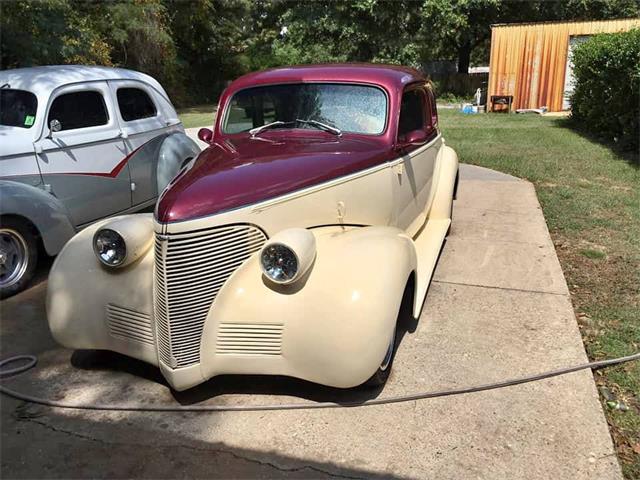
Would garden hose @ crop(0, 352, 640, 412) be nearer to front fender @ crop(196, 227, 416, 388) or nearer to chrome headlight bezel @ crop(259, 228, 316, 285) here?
front fender @ crop(196, 227, 416, 388)

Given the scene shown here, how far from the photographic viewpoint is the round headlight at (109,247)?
317cm

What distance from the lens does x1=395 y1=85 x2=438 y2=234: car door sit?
4160 millimetres

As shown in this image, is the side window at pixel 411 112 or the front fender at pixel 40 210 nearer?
the side window at pixel 411 112

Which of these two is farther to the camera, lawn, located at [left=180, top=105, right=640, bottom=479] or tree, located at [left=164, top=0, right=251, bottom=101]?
tree, located at [left=164, top=0, right=251, bottom=101]

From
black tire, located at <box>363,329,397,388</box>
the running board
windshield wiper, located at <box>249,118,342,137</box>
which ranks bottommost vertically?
black tire, located at <box>363,329,397,388</box>

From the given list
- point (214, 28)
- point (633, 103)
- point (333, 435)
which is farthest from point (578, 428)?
point (214, 28)

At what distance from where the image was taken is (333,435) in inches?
111

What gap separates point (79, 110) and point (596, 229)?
18.2 feet

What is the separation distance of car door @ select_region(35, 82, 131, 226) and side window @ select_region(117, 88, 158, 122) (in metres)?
0.20

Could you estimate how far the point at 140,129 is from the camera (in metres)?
5.96

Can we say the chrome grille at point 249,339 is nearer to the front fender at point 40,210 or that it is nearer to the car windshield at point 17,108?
the front fender at point 40,210

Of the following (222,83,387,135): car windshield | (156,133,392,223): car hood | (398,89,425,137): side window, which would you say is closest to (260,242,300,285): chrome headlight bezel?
(156,133,392,223): car hood

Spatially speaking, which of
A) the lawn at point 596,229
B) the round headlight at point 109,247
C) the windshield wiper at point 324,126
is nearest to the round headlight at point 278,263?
the round headlight at point 109,247

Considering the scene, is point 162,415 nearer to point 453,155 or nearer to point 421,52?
point 453,155
